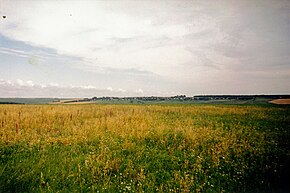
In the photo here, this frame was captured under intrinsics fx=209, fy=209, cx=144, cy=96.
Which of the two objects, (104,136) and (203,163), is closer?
(203,163)

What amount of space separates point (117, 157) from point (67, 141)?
2486mm

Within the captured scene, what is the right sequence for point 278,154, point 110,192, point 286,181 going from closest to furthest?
point 110,192, point 286,181, point 278,154

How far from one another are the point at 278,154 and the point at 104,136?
6136 mm

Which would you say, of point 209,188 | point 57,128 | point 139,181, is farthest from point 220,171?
point 57,128

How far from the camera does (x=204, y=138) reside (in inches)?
324

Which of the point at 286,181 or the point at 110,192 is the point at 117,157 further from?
the point at 286,181

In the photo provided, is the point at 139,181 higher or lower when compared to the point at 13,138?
lower

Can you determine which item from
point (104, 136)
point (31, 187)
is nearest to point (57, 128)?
point (104, 136)

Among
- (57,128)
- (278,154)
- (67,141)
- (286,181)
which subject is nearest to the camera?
(286,181)

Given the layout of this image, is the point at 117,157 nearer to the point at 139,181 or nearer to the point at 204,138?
the point at 139,181

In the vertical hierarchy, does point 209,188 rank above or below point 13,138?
below

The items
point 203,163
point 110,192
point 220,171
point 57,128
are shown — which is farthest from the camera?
point 57,128

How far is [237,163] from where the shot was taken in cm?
581

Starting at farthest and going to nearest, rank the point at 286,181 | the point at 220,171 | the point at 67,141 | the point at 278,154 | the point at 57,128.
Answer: the point at 57,128 → the point at 67,141 → the point at 278,154 → the point at 220,171 → the point at 286,181
